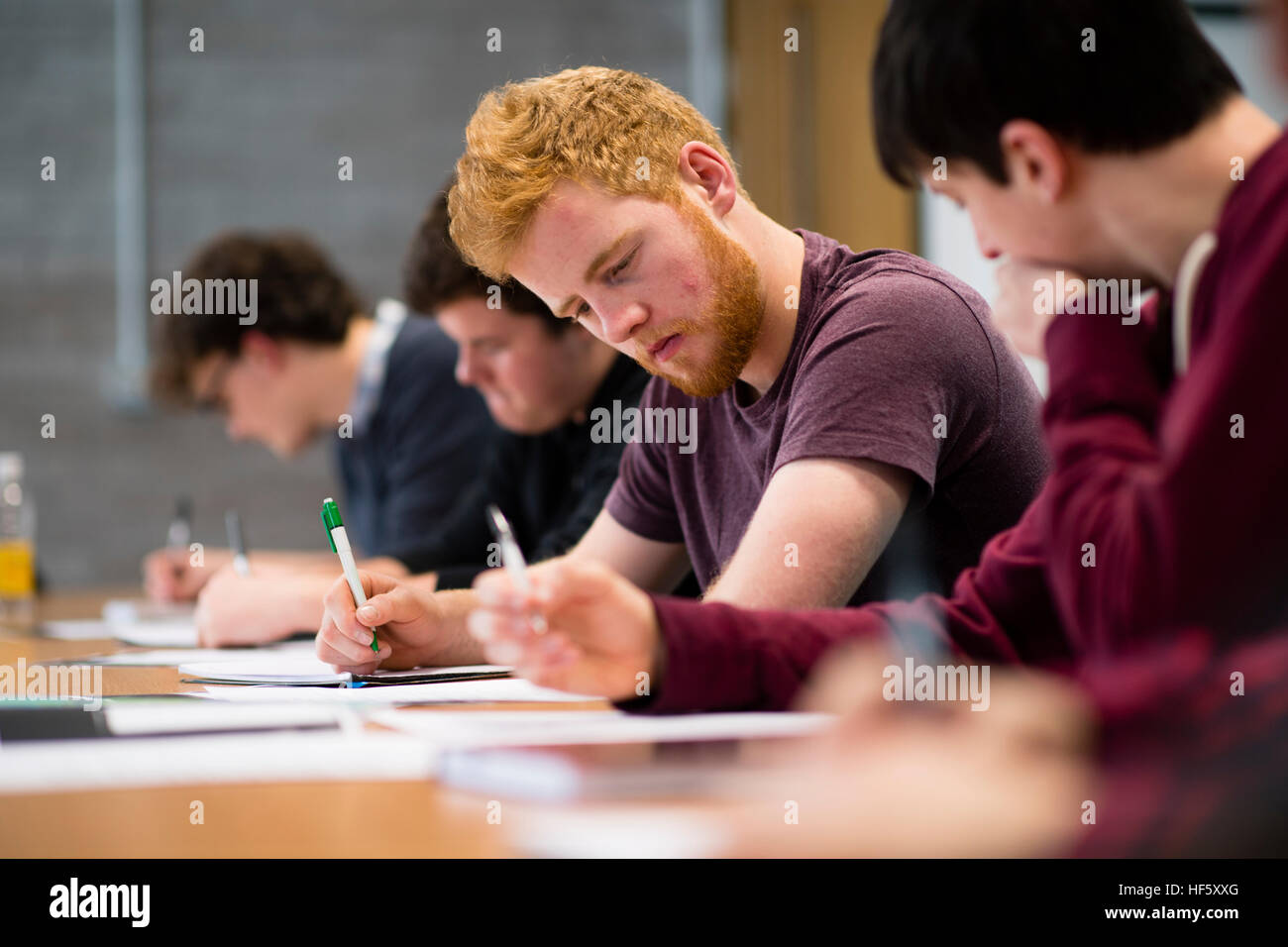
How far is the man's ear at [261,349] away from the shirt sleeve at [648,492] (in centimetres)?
141

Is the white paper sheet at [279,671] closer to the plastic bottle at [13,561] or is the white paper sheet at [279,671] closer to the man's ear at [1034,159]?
the man's ear at [1034,159]

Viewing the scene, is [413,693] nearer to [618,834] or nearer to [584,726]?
[584,726]

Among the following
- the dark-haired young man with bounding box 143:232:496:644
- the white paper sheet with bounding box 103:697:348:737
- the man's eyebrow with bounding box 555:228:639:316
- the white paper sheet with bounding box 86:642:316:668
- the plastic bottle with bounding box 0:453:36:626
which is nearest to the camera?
the white paper sheet with bounding box 103:697:348:737

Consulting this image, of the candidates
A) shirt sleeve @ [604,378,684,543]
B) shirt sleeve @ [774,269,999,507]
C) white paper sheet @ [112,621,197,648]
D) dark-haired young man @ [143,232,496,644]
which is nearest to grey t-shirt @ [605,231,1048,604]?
shirt sleeve @ [774,269,999,507]

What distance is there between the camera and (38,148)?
3459 millimetres

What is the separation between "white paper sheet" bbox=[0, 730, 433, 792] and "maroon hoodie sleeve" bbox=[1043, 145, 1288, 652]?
381 mm

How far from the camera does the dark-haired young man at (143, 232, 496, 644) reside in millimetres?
2379

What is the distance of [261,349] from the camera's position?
8.64 feet

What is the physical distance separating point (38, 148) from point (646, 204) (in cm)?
293

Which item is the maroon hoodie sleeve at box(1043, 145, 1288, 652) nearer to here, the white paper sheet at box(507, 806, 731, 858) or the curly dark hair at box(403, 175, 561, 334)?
the white paper sheet at box(507, 806, 731, 858)

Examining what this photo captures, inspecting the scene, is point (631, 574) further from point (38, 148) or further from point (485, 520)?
point (38, 148)

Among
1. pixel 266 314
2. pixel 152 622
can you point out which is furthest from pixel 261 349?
pixel 152 622

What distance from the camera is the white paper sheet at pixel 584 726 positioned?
748 mm

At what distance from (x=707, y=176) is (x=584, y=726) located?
597 mm
